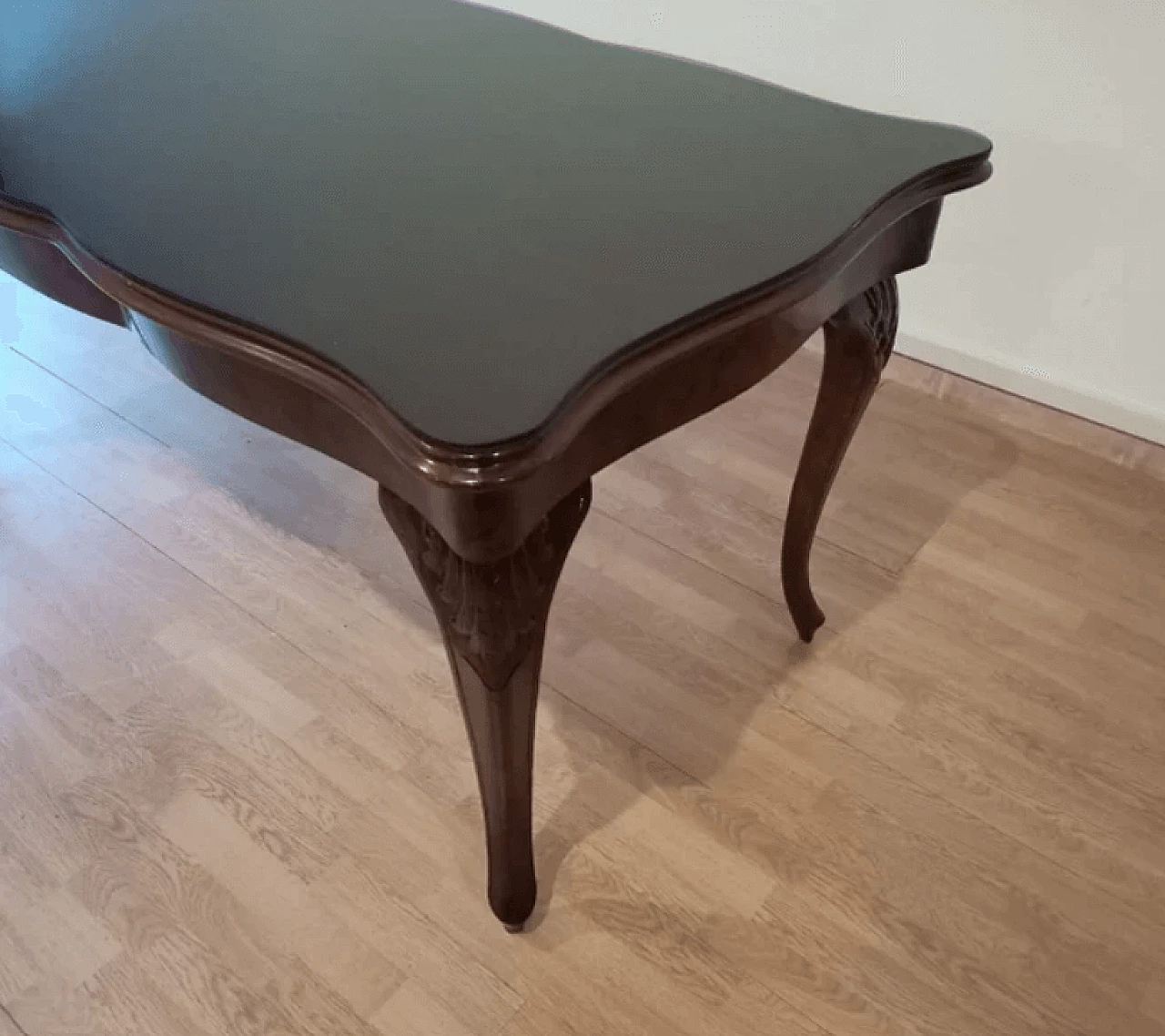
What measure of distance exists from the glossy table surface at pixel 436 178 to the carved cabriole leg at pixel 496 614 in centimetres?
14

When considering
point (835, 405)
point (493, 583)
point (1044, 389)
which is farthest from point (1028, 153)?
point (493, 583)

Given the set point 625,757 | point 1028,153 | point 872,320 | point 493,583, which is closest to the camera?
point 493,583

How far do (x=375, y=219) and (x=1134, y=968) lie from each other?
1054 mm

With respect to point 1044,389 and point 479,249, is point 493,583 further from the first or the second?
point 1044,389

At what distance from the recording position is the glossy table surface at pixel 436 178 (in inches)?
28.3

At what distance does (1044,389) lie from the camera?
1.76 meters

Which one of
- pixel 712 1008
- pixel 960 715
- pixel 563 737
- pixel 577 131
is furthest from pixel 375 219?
pixel 960 715

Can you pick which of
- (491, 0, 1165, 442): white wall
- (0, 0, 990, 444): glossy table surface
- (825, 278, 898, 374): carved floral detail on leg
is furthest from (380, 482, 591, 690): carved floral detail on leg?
(491, 0, 1165, 442): white wall

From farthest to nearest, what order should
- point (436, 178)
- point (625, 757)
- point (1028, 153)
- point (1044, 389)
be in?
point (1044, 389) < point (1028, 153) < point (625, 757) < point (436, 178)

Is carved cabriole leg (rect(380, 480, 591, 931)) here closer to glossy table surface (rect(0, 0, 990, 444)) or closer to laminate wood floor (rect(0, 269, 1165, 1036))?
glossy table surface (rect(0, 0, 990, 444))

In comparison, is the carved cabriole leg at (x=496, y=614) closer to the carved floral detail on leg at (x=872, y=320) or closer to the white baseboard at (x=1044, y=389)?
the carved floral detail on leg at (x=872, y=320)

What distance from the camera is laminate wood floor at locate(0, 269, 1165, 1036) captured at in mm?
1051

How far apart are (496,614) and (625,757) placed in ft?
1.83

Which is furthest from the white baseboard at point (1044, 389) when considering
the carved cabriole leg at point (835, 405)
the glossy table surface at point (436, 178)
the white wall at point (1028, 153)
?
the glossy table surface at point (436, 178)
